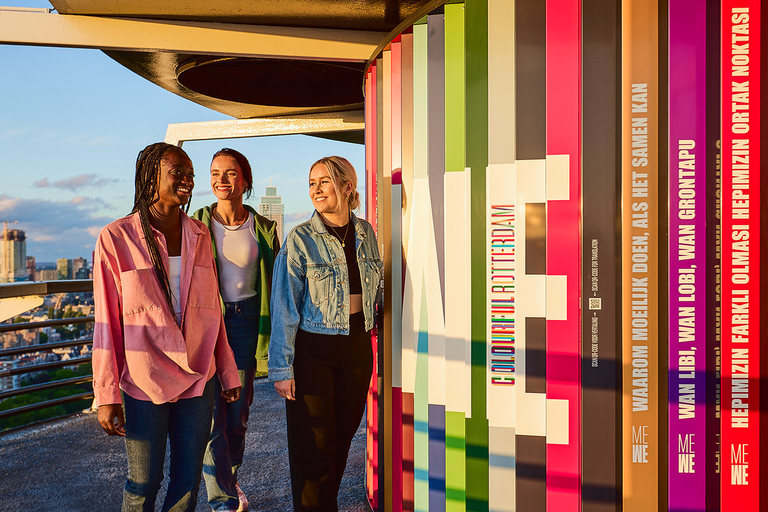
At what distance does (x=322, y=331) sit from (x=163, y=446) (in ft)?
2.76

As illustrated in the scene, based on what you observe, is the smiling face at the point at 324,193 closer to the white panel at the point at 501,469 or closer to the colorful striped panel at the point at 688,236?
the white panel at the point at 501,469

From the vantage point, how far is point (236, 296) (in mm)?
2875

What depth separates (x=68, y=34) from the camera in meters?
3.32

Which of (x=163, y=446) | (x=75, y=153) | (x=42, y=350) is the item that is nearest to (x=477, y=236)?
(x=163, y=446)

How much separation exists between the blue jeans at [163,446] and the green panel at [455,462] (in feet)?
3.81

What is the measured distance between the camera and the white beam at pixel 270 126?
5840 millimetres

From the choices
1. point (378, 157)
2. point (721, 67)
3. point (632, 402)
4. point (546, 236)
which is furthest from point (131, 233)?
A: point (721, 67)

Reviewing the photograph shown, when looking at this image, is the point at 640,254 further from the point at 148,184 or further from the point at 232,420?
the point at 232,420

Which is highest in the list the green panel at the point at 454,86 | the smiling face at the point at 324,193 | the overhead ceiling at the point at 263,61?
the overhead ceiling at the point at 263,61

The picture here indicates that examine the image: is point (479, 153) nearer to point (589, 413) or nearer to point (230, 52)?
point (589, 413)

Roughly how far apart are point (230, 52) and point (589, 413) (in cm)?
336

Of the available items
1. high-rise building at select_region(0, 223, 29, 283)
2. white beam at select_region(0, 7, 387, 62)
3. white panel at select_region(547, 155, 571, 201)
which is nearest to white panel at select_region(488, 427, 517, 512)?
white panel at select_region(547, 155, 571, 201)

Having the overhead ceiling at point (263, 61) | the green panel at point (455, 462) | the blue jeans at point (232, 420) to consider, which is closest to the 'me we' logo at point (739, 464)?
the green panel at point (455, 462)

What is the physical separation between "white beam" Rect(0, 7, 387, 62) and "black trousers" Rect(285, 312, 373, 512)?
7.42 feet
